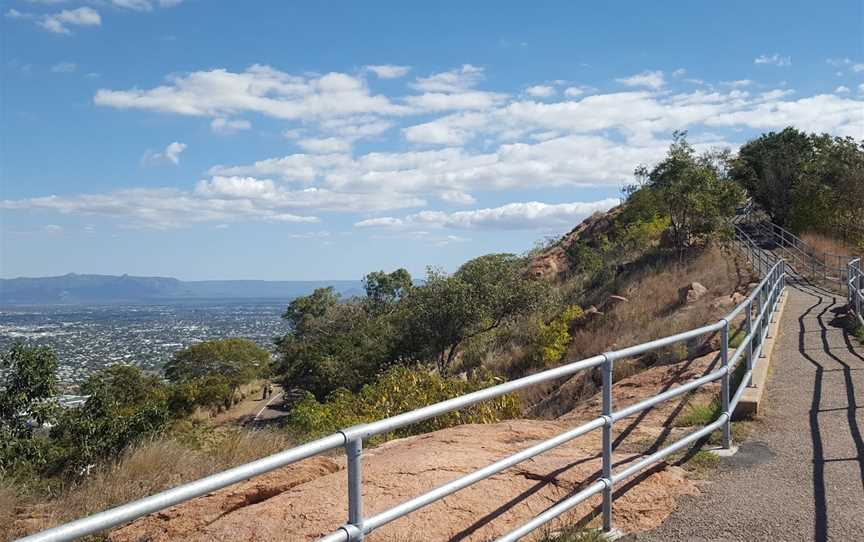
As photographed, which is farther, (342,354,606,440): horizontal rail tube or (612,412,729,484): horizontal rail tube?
(612,412,729,484): horizontal rail tube

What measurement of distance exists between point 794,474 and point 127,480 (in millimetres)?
6104

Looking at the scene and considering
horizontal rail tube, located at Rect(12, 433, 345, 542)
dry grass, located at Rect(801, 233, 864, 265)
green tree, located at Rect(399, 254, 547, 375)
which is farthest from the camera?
dry grass, located at Rect(801, 233, 864, 265)

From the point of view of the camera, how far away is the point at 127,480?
23.5 feet

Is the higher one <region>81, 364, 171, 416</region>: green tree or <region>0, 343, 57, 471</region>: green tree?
<region>0, 343, 57, 471</region>: green tree

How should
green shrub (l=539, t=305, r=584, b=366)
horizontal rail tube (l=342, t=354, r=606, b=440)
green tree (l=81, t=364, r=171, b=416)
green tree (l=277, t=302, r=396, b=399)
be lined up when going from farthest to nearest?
green tree (l=81, t=364, r=171, b=416) → green tree (l=277, t=302, r=396, b=399) → green shrub (l=539, t=305, r=584, b=366) → horizontal rail tube (l=342, t=354, r=606, b=440)

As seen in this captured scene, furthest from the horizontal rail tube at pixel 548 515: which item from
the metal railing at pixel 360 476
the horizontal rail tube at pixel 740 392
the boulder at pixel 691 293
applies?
the boulder at pixel 691 293

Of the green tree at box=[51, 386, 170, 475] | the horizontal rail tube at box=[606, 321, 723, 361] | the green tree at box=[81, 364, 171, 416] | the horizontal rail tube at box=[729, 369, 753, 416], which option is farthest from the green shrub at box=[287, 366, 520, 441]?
the green tree at box=[81, 364, 171, 416]

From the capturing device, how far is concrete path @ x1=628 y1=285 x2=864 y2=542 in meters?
4.60

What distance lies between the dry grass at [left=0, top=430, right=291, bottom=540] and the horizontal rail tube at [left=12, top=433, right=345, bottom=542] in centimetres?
452

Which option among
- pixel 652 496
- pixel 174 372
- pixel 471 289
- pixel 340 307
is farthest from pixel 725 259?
pixel 174 372

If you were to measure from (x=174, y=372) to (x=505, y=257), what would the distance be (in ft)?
116

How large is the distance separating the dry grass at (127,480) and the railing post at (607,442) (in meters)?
4.31

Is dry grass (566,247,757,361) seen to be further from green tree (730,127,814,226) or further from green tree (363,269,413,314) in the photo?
green tree (363,269,413,314)

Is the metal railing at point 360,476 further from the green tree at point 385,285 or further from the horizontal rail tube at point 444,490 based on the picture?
the green tree at point 385,285
